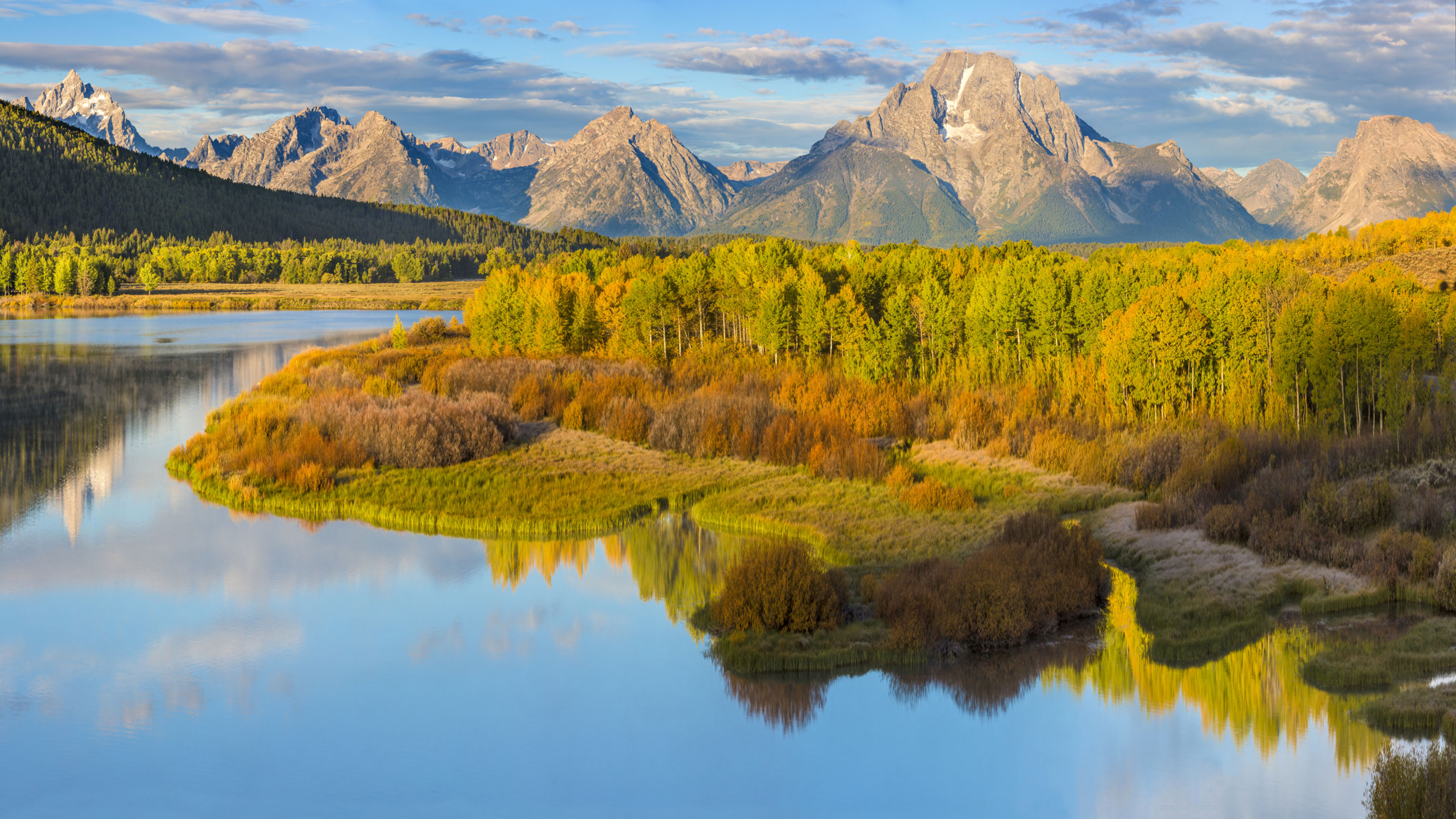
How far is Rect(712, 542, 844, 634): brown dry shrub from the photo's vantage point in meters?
15.8

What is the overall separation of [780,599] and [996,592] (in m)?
3.31

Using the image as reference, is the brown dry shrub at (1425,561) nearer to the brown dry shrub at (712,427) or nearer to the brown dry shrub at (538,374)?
the brown dry shrub at (712,427)

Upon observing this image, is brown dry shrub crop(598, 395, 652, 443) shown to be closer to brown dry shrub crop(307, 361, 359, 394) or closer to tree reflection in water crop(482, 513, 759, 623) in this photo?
tree reflection in water crop(482, 513, 759, 623)

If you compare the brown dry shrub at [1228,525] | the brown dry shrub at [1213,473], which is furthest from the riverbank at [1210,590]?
the brown dry shrub at [1213,473]

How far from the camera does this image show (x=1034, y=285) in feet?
154

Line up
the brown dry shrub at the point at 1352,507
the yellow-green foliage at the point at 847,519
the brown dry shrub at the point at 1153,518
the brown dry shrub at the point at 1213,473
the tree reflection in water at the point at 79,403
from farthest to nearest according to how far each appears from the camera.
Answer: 1. the tree reflection in water at the point at 79,403
2. the brown dry shrub at the point at 1213,473
3. the brown dry shrub at the point at 1153,518
4. the yellow-green foliage at the point at 847,519
5. the brown dry shrub at the point at 1352,507

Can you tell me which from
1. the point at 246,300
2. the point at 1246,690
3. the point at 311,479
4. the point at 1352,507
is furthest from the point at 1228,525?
the point at 246,300

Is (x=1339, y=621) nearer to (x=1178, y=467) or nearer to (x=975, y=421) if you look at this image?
(x=1178, y=467)

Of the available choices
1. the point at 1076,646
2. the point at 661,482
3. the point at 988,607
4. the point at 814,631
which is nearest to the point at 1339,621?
the point at 1076,646

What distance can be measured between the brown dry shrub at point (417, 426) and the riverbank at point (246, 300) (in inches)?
3988

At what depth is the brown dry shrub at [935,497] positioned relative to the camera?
23734 millimetres

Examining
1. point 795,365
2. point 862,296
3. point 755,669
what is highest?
point 862,296

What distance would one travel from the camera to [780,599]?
15.8 meters

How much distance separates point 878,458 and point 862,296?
30.2 m
